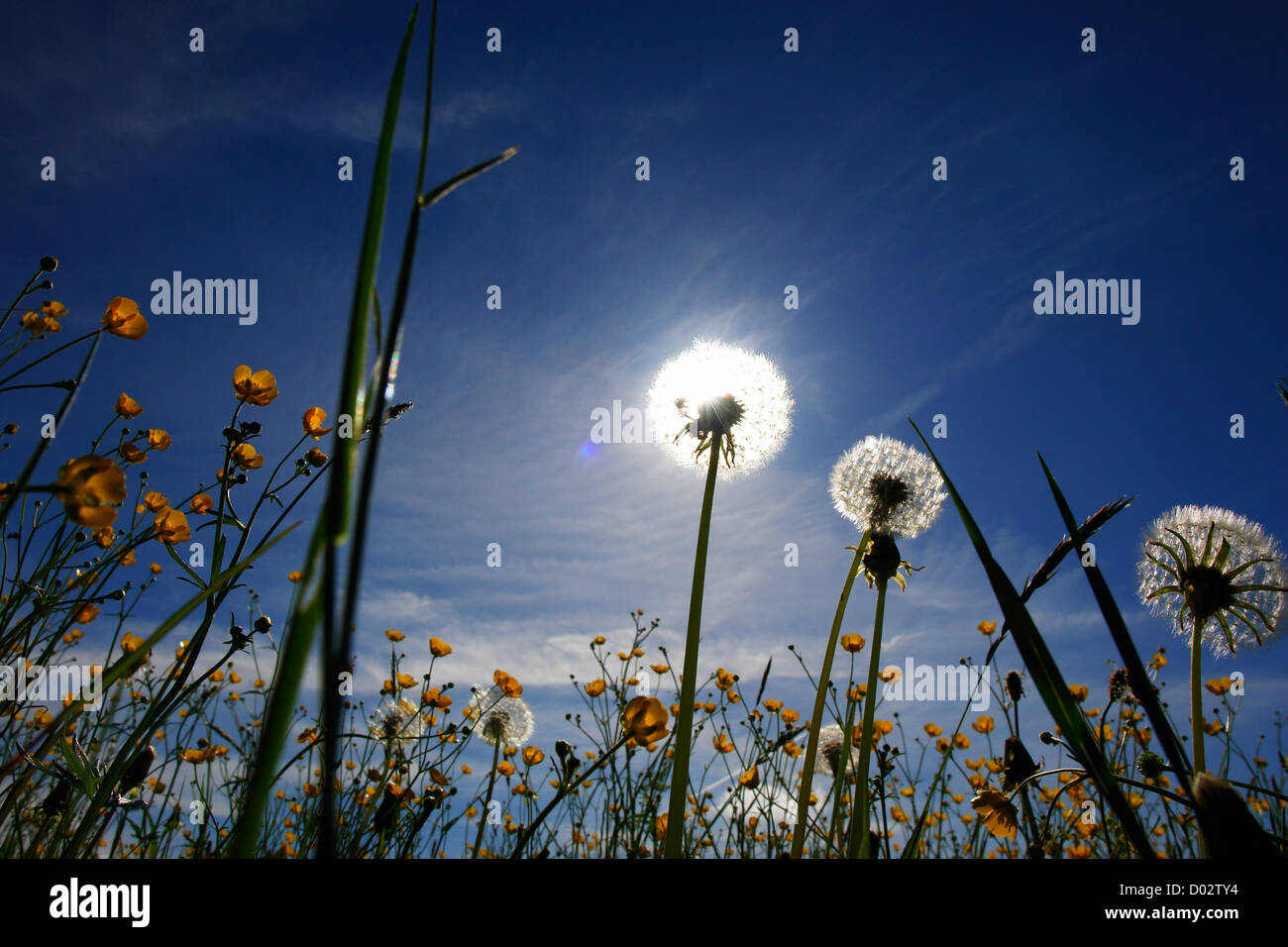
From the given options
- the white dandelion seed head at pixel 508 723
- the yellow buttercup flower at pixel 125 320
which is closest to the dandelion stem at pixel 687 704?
the yellow buttercup flower at pixel 125 320

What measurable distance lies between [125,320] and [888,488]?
9.12ft

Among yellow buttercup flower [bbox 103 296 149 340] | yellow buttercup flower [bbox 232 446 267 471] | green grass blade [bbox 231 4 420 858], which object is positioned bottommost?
green grass blade [bbox 231 4 420 858]

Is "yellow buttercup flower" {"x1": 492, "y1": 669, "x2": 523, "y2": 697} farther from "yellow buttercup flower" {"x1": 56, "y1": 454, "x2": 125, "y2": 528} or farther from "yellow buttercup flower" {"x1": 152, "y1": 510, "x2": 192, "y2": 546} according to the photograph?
"yellow buttercup flower" {"x1": 56, "y1": 454, "x2": 125, "y2": 528}

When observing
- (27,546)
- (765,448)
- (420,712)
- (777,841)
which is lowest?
(777,841)

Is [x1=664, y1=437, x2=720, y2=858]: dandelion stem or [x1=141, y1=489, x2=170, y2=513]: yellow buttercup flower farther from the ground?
[x1=141, y1=489, x2=170, y2=513]: yellow buttercup flower

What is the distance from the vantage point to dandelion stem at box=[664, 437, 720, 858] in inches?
53.9

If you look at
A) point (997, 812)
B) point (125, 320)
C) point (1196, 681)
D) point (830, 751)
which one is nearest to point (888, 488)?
point (1196, 681)

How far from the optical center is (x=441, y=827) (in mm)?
2838

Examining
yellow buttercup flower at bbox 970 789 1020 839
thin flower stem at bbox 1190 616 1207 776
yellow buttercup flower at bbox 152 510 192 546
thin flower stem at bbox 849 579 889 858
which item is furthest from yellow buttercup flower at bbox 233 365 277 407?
thin flower stem at bbox 1190 616 1207 776

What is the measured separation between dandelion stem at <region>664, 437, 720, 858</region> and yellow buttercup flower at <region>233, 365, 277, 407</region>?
3.98ft
